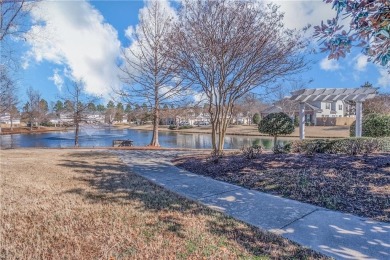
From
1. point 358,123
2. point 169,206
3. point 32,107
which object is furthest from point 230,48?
point 32,107

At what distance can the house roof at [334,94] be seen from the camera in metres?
10.6

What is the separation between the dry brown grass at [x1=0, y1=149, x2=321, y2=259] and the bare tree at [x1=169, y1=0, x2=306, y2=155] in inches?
184

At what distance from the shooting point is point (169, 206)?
3832mm

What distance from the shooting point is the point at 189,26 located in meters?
7.95

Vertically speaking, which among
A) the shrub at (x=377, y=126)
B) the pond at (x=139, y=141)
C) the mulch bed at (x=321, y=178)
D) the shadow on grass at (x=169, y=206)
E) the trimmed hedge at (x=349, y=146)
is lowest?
the pond at (x=139, y=141)

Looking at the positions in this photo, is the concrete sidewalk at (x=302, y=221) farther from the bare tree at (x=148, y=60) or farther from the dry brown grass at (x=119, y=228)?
the bare tree at (x=148, y=60)

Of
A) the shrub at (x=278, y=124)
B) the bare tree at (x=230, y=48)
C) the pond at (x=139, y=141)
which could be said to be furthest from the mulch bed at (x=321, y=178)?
the pond at (x=139, y=141)

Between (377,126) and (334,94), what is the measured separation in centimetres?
262

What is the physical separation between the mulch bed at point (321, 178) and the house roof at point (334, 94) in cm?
544

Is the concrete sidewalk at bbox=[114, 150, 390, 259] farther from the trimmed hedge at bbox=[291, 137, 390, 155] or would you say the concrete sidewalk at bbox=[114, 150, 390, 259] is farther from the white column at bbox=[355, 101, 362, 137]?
the white column at bbox=[355, 101, 362, 137]

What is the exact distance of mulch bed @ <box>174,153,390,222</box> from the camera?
392 centimetres

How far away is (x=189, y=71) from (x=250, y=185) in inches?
200

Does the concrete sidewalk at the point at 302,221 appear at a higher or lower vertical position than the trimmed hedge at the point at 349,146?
lower

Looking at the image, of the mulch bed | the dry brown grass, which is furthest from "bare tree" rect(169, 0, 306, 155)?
the dry brown grass
